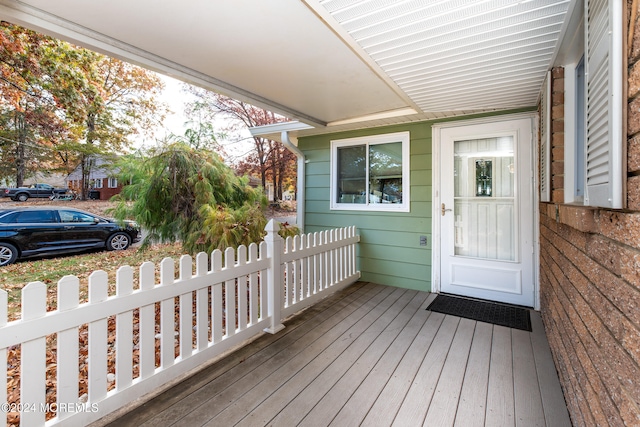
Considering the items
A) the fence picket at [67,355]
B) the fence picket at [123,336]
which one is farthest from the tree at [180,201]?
the fence picket at [67,355]

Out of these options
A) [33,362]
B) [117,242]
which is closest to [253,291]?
[33,362]

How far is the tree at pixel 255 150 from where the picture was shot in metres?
7.58

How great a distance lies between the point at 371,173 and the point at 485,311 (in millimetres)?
2245

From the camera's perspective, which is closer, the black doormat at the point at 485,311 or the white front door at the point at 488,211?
the black doormat at the point at 485,311

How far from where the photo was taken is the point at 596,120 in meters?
1.05

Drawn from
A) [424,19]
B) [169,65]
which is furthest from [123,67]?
[424,19]

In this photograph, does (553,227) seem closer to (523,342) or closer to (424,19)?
(523,342)

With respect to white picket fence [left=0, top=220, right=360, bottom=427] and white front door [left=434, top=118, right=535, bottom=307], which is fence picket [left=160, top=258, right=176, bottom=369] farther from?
white front door [left=434, top=118, right=535, bottom=307]

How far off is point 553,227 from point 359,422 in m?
2.03

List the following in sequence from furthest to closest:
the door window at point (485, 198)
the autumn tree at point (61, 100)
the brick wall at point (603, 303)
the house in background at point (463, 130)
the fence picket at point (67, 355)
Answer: the autumn tree at point (61, 100)
the door window at point (485, 198)
the fence picket at point (67, 355)
the house in background at point (463, 130)
the brick wall at point (603, 303)

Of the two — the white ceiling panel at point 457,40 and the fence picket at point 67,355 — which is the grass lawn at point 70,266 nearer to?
the fence picket at point 67,355

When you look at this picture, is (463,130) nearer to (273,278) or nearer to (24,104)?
(273,278)

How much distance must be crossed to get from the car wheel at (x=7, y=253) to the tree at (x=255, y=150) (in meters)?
4.88

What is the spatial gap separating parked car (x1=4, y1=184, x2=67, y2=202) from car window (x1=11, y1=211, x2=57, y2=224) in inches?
8.1
